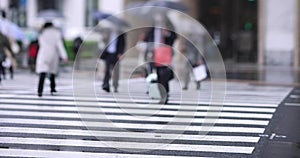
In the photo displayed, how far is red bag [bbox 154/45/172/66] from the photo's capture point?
1198cm

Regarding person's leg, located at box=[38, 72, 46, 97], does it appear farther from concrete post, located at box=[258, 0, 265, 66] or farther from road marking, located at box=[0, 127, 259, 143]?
concrete post, located at box=[258, 0, 265, 66]

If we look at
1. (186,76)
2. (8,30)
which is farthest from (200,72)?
(8,30)

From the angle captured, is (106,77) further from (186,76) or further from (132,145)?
(132,145)

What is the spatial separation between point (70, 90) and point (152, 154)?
8318 mm

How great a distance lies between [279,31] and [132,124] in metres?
16.9

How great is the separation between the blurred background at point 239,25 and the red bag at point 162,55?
24.1ft

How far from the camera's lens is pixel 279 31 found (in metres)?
25.7

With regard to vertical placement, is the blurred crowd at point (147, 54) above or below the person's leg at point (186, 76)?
above

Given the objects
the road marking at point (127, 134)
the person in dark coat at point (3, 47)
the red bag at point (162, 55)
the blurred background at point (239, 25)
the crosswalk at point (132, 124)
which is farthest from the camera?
the blurred background at point (239, 25)

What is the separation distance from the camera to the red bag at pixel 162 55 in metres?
12.0

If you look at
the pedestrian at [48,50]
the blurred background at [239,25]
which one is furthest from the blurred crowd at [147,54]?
the blurred background at [239,25]

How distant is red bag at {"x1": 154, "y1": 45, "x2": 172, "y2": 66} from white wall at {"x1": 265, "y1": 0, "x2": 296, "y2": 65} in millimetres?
14501

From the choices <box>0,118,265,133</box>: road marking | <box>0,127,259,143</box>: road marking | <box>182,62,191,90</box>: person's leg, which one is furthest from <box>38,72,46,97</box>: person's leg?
<box>0,127,259,143</box>: road marking

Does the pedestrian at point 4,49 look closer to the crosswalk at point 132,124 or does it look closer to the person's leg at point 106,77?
the crosswalk at point 132,124
